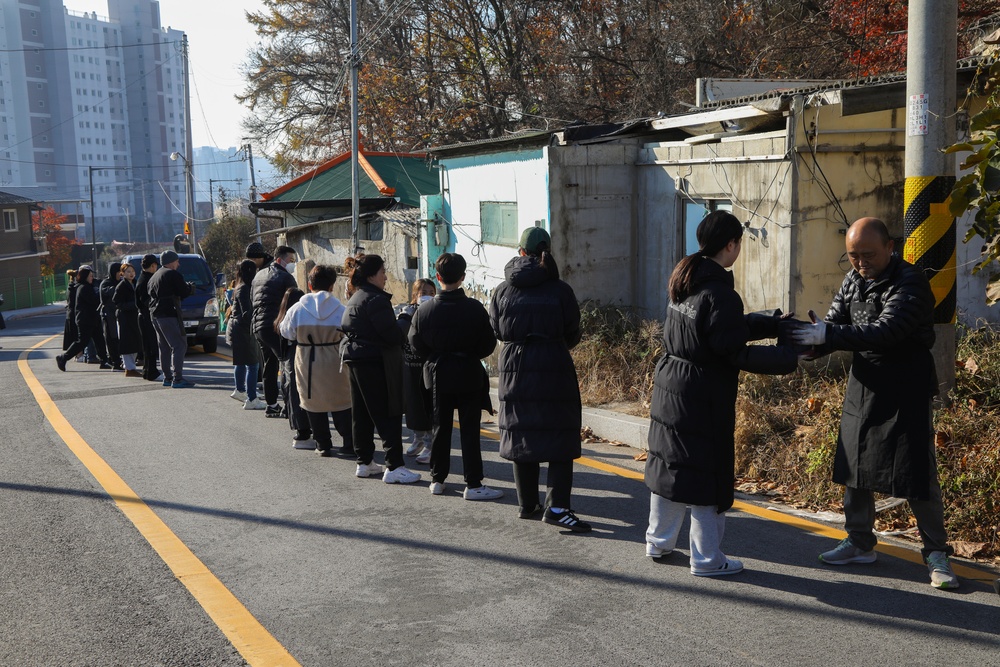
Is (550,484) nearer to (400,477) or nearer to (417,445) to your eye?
(400,477)

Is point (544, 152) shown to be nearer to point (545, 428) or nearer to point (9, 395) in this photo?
point (545, 428)

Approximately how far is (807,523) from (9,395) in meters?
11.0

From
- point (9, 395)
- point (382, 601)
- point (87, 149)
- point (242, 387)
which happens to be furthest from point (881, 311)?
point (87, 149)

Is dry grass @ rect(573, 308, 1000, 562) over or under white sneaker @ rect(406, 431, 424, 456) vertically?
over

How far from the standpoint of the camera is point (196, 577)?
5254 mm

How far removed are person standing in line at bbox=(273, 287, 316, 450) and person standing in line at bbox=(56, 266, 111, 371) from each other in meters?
7.74

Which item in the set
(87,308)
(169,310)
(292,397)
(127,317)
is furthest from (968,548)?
(87,308)

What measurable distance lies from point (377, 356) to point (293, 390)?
191cm

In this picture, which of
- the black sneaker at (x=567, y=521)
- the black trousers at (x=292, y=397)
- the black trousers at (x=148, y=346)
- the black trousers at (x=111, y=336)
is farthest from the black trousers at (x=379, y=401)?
the black trousers at (x=111, y=336)

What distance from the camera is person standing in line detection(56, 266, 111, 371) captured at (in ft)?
50.4

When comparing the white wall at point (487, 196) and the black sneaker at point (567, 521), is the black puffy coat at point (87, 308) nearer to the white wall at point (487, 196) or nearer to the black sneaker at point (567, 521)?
the white wall at point (487, 196)

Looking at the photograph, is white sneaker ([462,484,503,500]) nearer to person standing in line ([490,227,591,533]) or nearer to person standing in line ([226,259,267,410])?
person standing in line ([490,227,591,533])

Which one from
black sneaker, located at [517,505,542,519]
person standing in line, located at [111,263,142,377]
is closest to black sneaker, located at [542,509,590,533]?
black sneaker, located at [517,505,542,519]

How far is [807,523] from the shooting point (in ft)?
19.6
